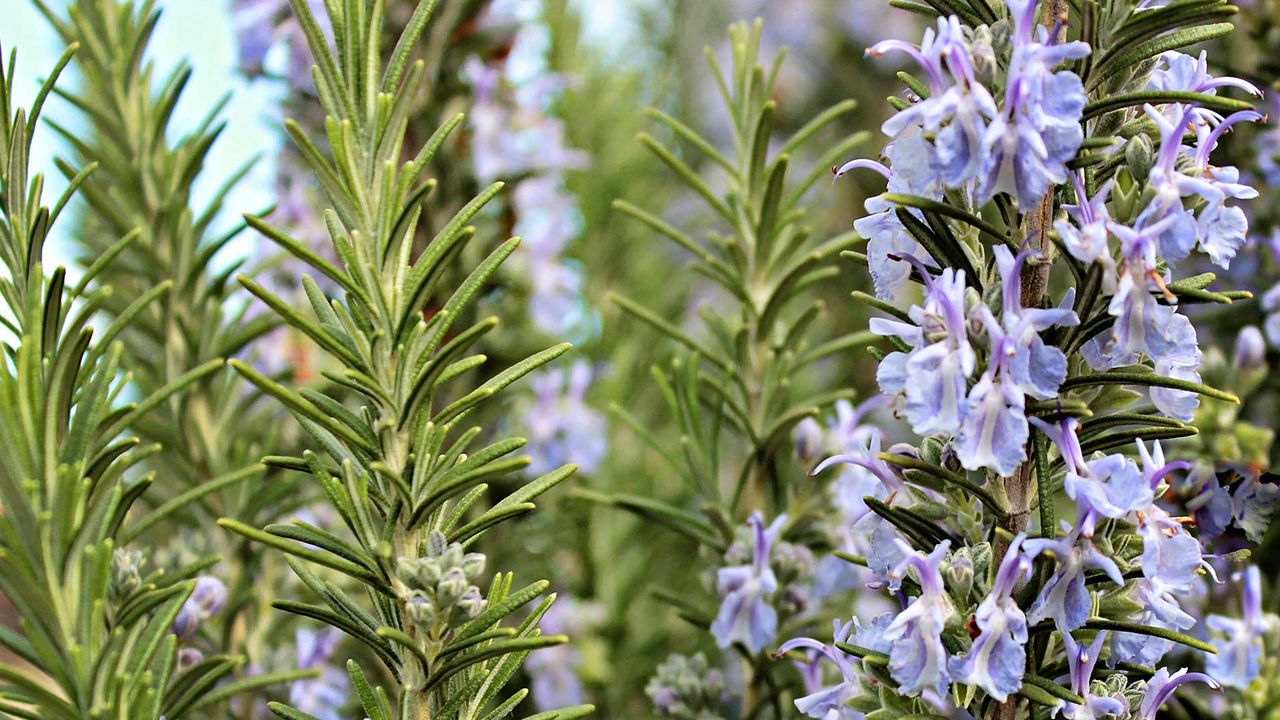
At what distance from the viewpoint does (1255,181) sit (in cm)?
114

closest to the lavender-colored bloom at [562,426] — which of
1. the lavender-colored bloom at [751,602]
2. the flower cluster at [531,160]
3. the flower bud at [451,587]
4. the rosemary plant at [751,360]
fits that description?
the flower cluster at [531,160]

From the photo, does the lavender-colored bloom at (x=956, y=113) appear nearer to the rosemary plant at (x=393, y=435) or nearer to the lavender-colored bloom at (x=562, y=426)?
the rosemary plant at (x=393, y=435)

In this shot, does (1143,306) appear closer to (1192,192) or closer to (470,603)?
(1192,192)

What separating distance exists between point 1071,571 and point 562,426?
92 centimetres

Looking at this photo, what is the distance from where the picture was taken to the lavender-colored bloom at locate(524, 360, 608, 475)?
1406 mm

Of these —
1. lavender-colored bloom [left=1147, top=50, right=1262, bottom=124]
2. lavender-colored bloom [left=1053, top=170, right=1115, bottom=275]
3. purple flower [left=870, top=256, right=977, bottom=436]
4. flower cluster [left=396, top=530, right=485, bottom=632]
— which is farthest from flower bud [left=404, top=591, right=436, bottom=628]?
lavender-colored bloom [left=1147, top=50, right=1262, bottom=124]

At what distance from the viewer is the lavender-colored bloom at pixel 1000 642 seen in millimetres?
549

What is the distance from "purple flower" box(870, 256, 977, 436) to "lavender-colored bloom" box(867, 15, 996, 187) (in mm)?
57

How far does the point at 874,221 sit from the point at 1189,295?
175 mm

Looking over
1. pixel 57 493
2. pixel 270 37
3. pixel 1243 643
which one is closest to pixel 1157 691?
pixel 1243 643

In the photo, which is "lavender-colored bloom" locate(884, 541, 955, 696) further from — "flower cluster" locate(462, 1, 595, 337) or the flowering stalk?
"flower cluster" locate(462, 1, 595, 337)

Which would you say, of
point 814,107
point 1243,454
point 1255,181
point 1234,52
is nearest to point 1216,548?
point 1243,454

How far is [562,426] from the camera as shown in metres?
1.42

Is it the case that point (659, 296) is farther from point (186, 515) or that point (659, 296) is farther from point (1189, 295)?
point (1189, 295)
